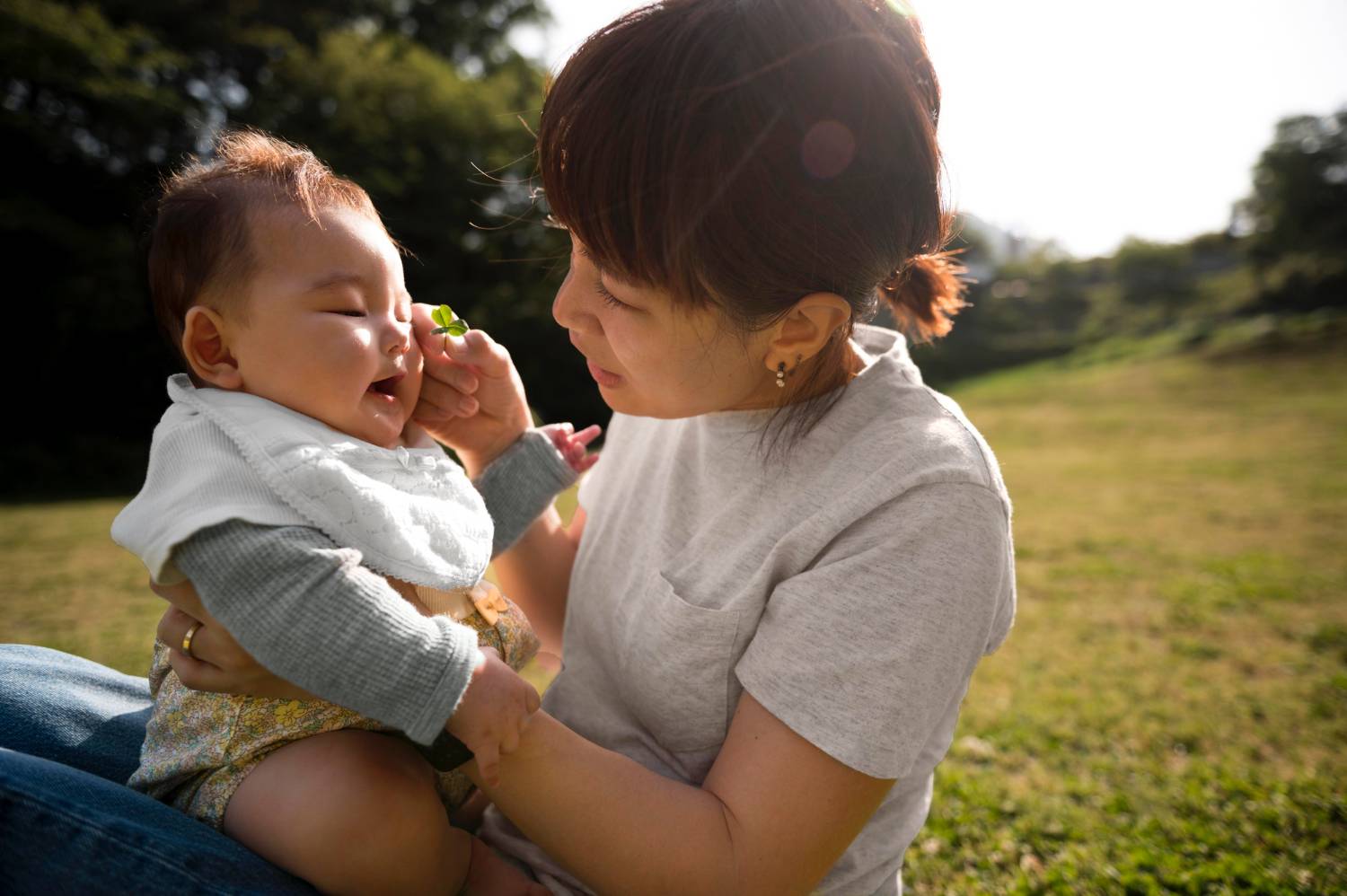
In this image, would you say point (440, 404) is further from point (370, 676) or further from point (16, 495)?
point (16, 495)

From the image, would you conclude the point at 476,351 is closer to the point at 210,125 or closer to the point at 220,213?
the point at 220,213

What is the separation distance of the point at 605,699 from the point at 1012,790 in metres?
2.11

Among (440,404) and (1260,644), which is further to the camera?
(1260,644)

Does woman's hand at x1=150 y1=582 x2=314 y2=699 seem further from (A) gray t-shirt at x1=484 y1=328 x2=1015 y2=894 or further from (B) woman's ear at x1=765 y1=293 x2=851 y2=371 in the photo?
(B) woman's ear at x1=765 y1=293 x2=851 y2=371

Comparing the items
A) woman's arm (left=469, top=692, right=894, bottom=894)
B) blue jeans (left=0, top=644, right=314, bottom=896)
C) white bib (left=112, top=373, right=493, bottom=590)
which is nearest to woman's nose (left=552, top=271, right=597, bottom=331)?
white bib (left=112, top=373, right=493, bottom=590)

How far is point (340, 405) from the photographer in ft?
4.44

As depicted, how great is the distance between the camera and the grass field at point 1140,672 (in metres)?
2.50

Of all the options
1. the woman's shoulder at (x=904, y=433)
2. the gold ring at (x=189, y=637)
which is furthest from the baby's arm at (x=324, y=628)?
the woman's shoulder at (x=904, y=433)

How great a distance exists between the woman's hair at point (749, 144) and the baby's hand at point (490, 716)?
24.5 inches

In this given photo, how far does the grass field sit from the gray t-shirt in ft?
4.68

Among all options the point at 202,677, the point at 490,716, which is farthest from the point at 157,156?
the point at 490,716

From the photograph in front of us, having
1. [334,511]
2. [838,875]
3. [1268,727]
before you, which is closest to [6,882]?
[334,511]

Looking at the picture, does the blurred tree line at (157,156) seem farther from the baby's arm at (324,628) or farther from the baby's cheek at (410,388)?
the baby's arm at (324,628)

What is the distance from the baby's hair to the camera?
1310 mm
